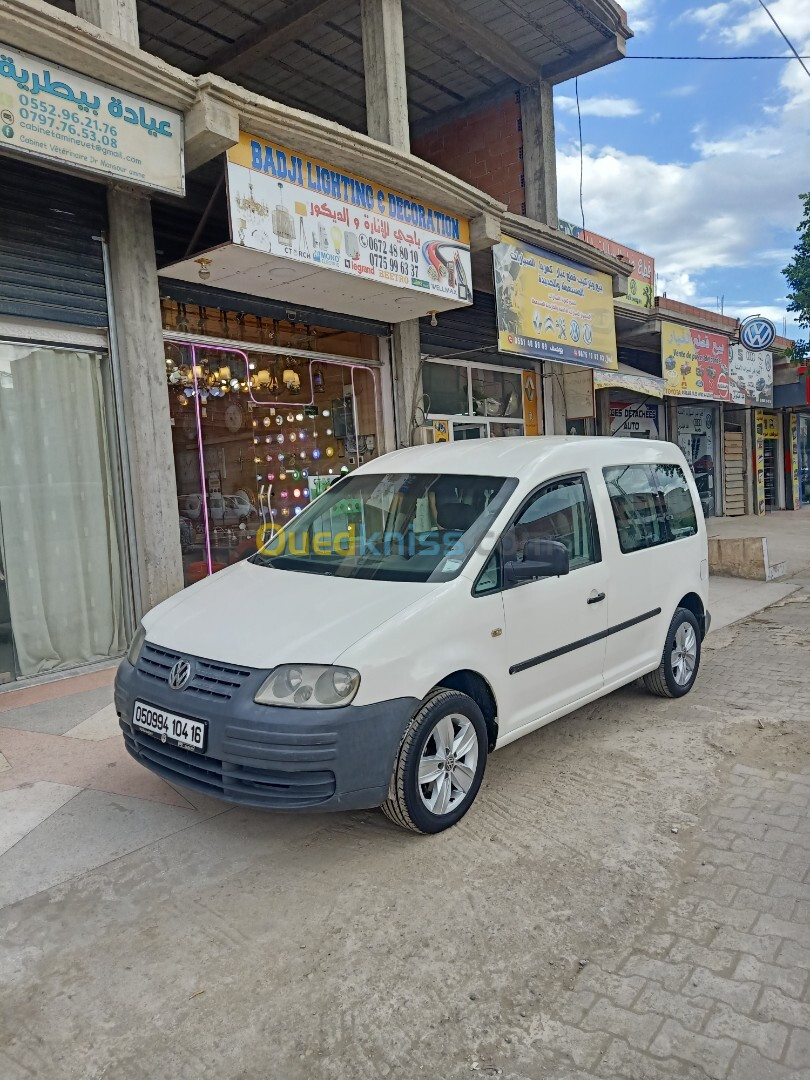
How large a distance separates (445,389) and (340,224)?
13.7 feet

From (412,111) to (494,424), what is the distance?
4898 mm

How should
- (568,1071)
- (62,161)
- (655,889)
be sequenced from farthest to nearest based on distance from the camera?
(62,161) → (655,889) → (568,1071)

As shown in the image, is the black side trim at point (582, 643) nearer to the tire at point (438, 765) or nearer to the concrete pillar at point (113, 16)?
the tire at point (438, 765)

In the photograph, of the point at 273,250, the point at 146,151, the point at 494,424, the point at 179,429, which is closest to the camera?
the point at 146,151

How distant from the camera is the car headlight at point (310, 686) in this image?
304 centimetres

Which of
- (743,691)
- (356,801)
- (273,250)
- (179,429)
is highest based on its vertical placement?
(273,250)

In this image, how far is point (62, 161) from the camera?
5004 millimetres

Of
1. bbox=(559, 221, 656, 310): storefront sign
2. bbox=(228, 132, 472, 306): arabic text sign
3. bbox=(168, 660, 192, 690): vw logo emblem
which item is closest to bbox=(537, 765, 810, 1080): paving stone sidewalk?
bbox=(168, 660, 192, 690): vw logo emblem

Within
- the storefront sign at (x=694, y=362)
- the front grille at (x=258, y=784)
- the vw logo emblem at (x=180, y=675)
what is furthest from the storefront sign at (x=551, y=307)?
the front grille at (x=258, y=784)

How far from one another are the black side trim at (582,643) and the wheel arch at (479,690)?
0.18m

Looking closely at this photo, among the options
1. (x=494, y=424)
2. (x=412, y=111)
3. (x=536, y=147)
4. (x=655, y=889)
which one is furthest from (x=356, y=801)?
(x=412, y=111)

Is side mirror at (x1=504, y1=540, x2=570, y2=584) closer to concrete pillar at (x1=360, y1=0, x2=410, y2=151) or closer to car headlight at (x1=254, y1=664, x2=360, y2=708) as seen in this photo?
car headlight at (x1=254, y1=664, x2=360, y2=708)

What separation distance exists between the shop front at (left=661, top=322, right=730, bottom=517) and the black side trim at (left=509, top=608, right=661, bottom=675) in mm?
9848

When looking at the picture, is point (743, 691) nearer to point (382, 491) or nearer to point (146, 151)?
point (382, 491)
